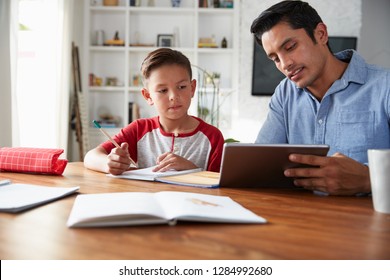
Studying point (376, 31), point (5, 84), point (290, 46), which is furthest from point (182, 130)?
point (376, 31)

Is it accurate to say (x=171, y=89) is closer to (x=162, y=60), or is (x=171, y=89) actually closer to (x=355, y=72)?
(x=162, y=60)

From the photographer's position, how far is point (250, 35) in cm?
504

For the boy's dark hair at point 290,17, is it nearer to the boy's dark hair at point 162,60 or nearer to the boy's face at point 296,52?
the boy's face at point 296,52

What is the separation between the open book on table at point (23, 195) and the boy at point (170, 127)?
0.53m

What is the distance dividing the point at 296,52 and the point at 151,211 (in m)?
1.00

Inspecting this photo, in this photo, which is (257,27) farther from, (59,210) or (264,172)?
(59,210)

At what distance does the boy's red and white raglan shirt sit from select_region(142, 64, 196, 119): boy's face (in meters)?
0.11

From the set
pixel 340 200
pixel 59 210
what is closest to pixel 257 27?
pixel 340 200

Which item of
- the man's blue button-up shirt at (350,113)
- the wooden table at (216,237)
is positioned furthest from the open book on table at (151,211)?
the man's blue button-up shirt at (350,113)

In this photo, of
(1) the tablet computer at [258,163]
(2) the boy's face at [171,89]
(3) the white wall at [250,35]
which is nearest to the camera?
(1) the tablet computer at [258,163]

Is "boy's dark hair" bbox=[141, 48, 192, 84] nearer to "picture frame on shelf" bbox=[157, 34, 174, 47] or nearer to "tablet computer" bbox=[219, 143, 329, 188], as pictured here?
"tablet computer" bbox=[219, 143, 329, 188]

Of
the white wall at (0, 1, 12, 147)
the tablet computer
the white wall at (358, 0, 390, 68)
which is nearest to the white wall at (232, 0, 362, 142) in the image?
the white wall at (358, 0, 390, 68)

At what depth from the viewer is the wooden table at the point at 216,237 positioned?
1.73 ft

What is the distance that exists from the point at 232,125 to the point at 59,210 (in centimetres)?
456
